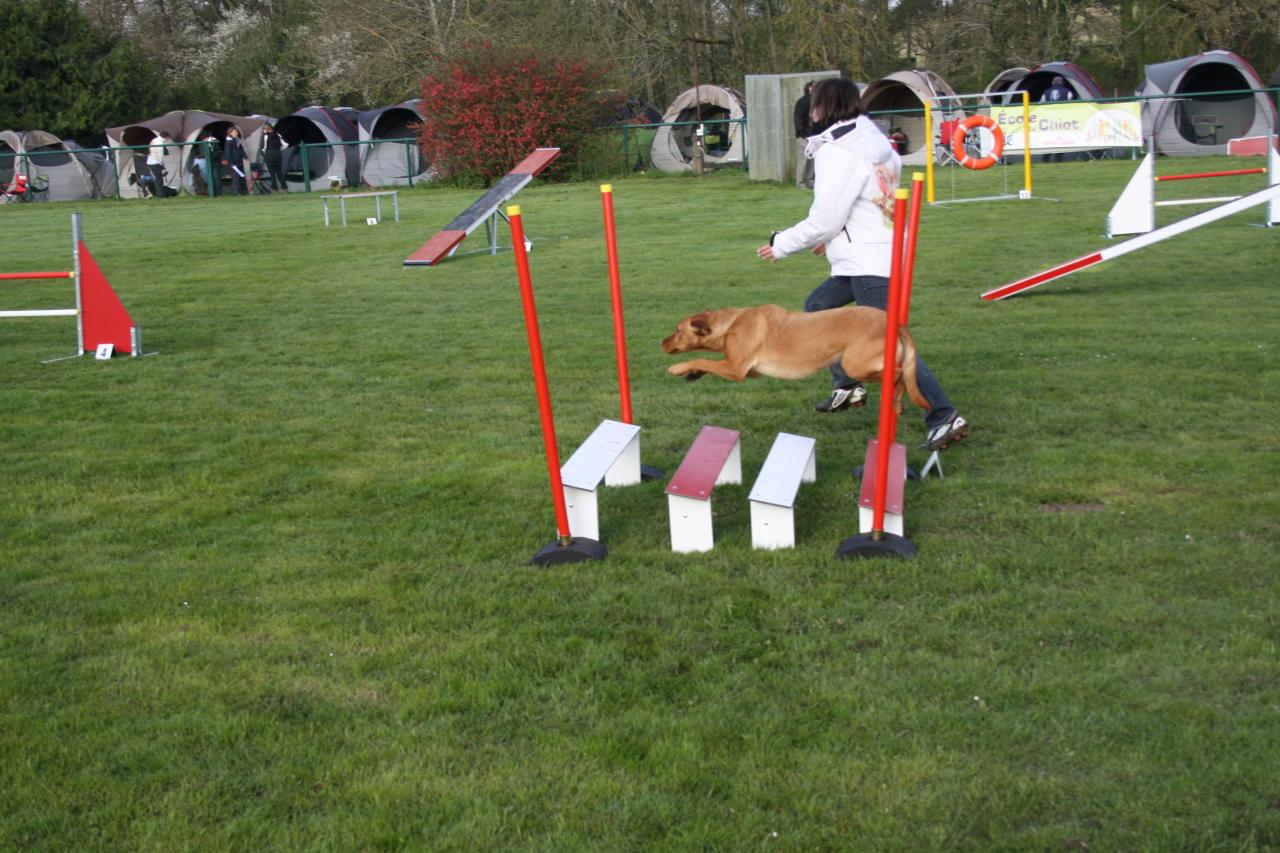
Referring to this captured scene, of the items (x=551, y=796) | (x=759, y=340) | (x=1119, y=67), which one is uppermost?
(x=1119, y=67)

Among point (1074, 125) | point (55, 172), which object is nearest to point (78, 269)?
point (1074, 125)

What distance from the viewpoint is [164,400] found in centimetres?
877

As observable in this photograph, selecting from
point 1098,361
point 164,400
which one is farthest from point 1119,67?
point 164,400

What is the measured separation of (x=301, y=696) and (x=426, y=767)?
2.30ft

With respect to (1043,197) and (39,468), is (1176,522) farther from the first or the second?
(1043,197)

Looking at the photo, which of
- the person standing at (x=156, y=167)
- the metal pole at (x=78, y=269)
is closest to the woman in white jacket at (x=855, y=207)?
the metal pole at (x=78, y=269)

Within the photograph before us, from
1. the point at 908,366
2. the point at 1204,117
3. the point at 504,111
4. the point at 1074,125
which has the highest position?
the point at 504,111

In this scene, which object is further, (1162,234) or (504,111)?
(504,111)

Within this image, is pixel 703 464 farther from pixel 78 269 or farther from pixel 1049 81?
pixel 1049 81

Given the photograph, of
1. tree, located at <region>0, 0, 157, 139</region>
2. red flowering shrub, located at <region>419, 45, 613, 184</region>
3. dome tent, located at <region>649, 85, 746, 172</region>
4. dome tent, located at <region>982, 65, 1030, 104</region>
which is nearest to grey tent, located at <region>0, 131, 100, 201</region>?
tree, located at <region>0, 0, 157, 139</region>

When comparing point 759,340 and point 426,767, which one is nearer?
point 426,767

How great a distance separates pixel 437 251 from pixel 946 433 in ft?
33.9

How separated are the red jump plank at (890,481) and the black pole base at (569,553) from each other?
3.52 feet

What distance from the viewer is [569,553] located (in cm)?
524
